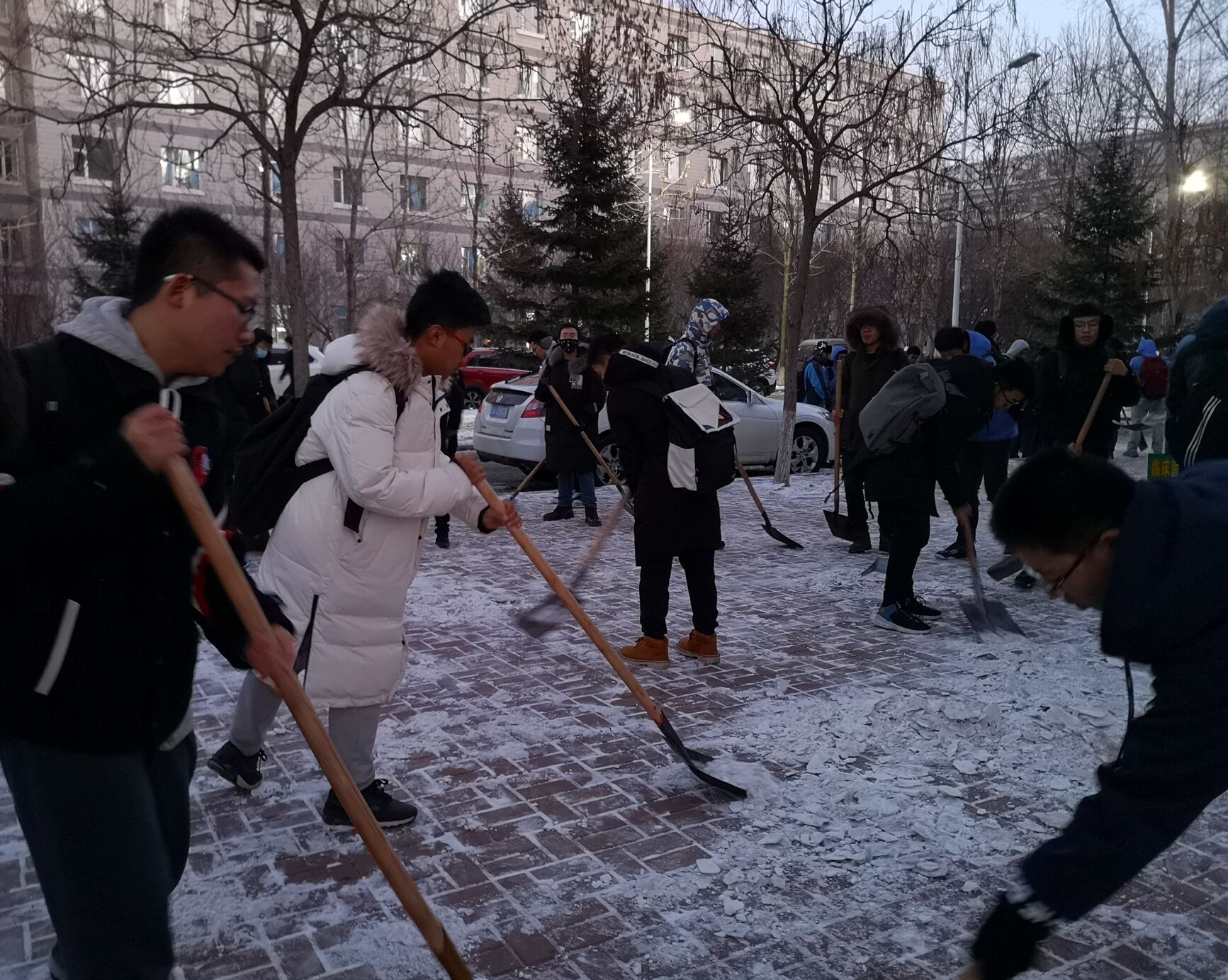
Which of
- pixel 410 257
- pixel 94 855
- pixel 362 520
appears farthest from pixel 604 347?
pixel 410 257

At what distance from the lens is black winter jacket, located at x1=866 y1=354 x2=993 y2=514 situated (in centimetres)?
664

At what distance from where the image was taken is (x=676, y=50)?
12.4 metres

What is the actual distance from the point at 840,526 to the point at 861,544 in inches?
9.9

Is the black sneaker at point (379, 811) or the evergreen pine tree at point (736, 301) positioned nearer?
the black sneaker at point (379, 811)

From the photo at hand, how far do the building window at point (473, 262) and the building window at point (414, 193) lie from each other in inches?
84.6

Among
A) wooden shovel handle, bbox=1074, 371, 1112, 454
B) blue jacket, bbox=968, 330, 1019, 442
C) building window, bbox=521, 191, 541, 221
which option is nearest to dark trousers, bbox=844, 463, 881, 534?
blue jacket, bbox=968, 330, 1019, 442

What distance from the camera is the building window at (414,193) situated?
27555 mm

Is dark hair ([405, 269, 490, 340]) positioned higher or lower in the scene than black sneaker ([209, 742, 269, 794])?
higher

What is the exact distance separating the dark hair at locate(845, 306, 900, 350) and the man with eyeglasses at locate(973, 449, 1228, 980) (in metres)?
6.68

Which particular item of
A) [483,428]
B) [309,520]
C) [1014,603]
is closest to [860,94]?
[483,428]

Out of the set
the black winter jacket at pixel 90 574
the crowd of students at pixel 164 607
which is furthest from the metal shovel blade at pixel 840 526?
the black winter jacket at pixel 90 574

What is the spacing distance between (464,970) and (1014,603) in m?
6.18

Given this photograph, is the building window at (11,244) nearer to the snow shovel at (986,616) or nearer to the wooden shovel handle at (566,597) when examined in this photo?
the wooden shovel handle at (566,597)

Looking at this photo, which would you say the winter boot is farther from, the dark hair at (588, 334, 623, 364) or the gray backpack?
the dark hair at (588, 334, 623, 364)
